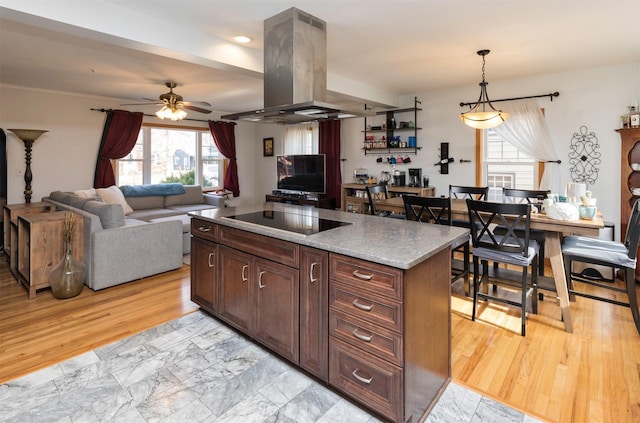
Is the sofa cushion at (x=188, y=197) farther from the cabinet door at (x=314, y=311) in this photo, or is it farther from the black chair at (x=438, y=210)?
the cabinet door at (x=314, y=311)

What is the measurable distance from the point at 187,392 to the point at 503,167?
481 centimetres

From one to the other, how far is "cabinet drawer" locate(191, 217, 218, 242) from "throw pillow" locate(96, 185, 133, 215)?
3189mm

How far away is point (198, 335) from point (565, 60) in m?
4.68

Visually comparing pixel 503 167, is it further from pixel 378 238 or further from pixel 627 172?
pixel 378 238

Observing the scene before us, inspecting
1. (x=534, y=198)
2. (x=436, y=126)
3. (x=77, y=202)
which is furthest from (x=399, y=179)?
(x=77, y=202)

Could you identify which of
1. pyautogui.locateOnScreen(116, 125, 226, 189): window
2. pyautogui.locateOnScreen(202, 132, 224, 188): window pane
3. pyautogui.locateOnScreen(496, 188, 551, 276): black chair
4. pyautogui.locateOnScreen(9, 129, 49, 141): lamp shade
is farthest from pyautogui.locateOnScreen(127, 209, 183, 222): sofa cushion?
pyautogui.locateOnScreen(496, 188, 551, 276): black chair

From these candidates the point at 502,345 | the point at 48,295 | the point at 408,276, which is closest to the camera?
the point at 408,276

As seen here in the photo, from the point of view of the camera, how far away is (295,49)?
2715 mm

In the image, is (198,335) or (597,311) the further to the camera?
(597,311)

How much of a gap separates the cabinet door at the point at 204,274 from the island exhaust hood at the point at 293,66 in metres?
1.09

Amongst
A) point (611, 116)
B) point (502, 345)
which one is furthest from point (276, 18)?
point (611, 116)

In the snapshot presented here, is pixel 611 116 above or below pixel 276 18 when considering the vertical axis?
below

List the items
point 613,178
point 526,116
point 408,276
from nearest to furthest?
point 408,276 → point 613,178 → point 526,116

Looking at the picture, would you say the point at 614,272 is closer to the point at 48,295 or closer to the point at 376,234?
the point at 376,234
